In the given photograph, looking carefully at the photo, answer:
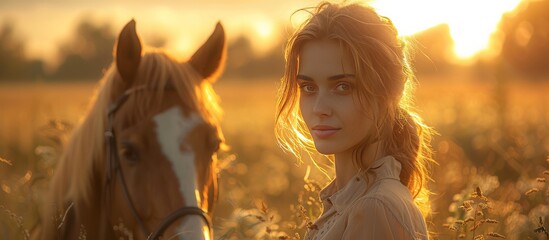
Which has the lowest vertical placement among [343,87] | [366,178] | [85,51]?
[366,178]

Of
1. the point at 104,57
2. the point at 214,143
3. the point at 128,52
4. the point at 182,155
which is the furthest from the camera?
the point at 104,57

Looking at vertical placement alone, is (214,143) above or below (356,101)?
above

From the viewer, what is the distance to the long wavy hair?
225 centimetres

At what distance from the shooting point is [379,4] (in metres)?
2.58

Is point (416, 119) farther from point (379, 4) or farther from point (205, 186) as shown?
point (205, 186)

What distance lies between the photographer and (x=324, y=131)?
2279 millimetres

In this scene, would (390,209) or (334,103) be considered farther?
(334,103)

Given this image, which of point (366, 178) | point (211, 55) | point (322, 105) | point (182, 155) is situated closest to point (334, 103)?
point (322, 105)

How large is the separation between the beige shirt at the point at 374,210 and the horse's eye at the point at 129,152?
138 cm

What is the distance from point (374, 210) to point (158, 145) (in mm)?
1695

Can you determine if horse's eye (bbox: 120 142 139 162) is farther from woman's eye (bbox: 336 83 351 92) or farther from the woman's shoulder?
the woman's shoulder

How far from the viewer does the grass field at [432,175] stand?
351 cm

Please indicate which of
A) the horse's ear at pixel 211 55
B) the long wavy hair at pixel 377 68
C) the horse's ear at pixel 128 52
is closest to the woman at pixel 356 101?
the long wavy hair at pixel 377 68

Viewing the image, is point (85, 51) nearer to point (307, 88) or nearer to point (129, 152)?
point (129, 152)
